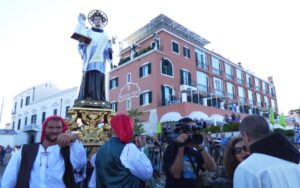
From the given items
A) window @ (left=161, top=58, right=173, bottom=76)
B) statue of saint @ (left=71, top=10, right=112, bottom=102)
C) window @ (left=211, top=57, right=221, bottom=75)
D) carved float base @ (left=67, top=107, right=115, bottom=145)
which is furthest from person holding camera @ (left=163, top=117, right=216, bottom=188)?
window @ (left=211, top=57, right=221, bottom=75)

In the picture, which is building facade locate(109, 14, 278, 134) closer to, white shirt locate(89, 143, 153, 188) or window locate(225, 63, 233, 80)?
window locate(225, 63, 233, 80)

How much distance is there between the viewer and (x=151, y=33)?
28.0 metres

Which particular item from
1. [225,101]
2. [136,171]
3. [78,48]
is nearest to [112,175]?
[136,171]

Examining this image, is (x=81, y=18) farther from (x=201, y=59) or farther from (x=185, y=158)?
(x=201, y=59)

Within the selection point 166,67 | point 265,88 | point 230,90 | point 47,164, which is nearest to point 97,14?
point 47,164

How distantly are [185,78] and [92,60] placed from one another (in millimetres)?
21875

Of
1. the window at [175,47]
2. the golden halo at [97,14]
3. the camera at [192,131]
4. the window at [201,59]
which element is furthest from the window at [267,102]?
the camera at [192,131]

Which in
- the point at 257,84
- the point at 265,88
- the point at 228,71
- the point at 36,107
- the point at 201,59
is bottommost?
the point at 36,107

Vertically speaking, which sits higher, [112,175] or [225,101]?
[225,101]

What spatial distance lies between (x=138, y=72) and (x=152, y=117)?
18.8ft

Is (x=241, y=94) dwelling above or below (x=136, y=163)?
above

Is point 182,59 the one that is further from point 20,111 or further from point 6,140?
A: point 20,111

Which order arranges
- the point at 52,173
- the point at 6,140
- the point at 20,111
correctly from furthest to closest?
the point at 20,111
the point at 6,140
the point at 52,173

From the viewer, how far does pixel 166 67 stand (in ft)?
84.0
